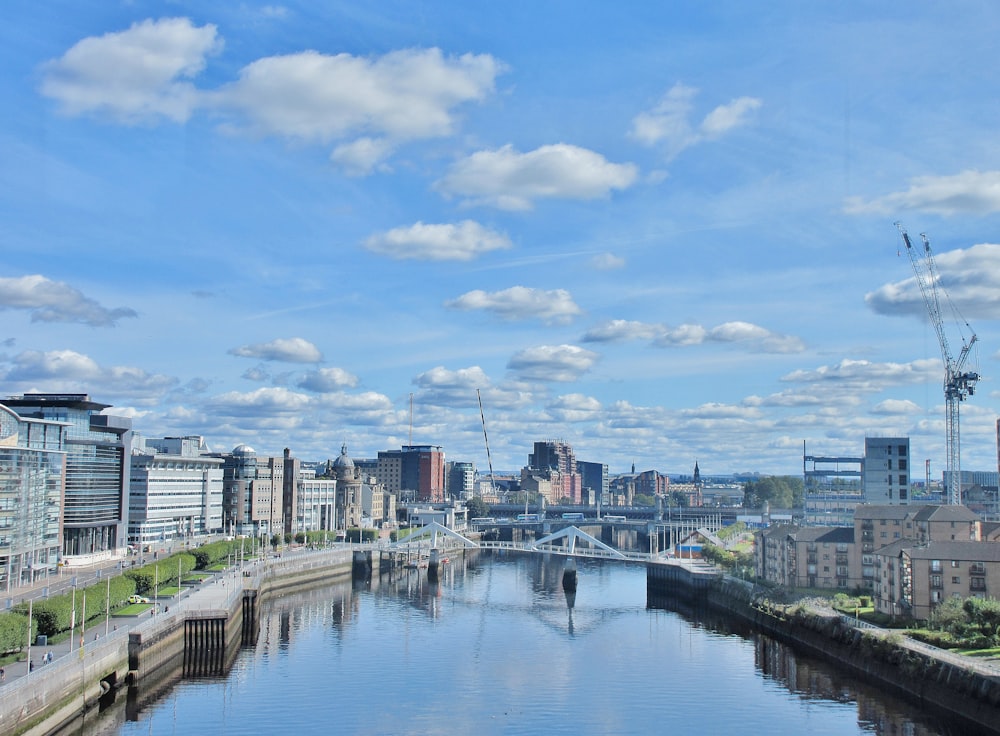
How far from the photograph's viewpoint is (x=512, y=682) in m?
59.3

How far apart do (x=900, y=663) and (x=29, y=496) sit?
62.3 m

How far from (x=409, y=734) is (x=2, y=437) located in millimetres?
44712

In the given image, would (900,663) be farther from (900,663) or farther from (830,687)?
(830,687)

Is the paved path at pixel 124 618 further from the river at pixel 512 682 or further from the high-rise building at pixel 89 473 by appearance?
the high-rise building at pixel 89 473

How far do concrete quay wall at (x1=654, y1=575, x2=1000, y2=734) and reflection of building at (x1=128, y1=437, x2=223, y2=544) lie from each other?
256ft

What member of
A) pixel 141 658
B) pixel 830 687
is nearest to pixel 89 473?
pixel 141 658

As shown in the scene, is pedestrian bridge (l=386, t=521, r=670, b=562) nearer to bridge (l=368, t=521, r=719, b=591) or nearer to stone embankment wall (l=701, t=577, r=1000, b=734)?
bridge (l=368, t=521, r=719, b=591)

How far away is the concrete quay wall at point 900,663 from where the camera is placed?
160ft

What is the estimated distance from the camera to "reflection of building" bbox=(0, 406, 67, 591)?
7562cm

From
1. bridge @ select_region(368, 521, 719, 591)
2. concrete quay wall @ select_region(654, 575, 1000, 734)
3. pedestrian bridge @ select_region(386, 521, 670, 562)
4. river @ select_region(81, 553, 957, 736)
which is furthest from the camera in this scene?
pedestrian bridge @ select_region(386, 521, 670, 562)

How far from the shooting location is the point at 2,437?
249 ft

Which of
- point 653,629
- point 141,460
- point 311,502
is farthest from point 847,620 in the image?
point 311,502

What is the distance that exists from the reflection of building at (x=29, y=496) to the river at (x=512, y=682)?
18.4m

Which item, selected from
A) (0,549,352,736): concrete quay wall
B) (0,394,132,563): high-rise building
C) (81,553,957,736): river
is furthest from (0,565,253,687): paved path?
(0,394,132,563): high-rise building
